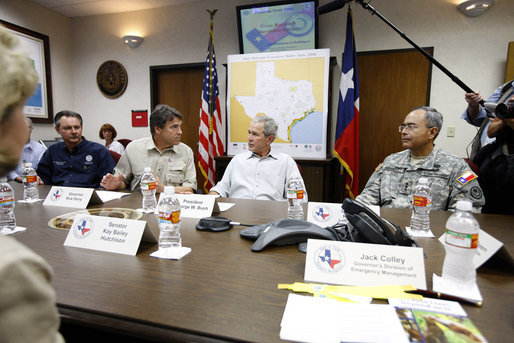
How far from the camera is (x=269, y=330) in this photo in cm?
57

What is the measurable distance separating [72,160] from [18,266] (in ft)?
8.21

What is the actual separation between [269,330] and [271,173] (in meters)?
1.70

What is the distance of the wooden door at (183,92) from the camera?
457cm

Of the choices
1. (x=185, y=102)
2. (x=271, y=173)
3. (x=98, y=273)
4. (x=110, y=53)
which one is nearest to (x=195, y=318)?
(x=98, y=273)

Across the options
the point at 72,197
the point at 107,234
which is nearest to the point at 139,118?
the point at 72,197

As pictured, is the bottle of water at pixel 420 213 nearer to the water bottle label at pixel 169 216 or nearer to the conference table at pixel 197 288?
the conference table at pixel 197 288

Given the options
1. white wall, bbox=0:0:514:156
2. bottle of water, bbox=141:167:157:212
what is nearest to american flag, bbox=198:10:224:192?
white wall, bbox=0:0:514:156

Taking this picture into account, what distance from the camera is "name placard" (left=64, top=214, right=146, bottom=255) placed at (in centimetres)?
97

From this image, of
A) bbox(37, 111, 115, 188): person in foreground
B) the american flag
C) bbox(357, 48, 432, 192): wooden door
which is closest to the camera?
bbox(37, 111, 115, 188): person in foreground

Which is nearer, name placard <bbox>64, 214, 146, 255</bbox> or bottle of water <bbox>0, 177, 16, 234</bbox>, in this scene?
name placard <bbox>64, 214, 146, 255</bbox>

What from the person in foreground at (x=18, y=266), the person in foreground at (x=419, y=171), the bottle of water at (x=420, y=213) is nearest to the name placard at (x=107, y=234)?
the person in foreground at (x=18, y=266)

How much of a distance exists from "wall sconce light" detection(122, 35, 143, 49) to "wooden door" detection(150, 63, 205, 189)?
44 cm

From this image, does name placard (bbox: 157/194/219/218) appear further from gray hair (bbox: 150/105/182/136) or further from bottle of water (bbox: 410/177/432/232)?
gray hair (bbox: 150/105/182/136)

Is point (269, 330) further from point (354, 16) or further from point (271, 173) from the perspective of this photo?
point (354, 16)
